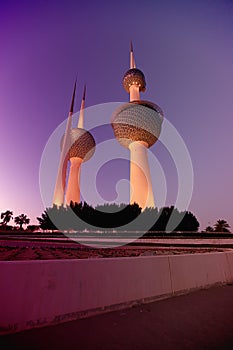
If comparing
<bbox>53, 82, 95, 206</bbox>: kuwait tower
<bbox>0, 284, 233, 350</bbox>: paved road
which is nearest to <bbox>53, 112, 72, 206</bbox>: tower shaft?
<bbox>53, 82, 95, 206</bbox>: kuwait tower

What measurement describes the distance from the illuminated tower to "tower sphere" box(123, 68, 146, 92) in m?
13.9

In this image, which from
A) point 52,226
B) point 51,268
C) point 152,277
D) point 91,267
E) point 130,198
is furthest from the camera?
point 130,198

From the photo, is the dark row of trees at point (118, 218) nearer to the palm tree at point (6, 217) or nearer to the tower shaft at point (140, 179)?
the tower shaft at point (140, 179)

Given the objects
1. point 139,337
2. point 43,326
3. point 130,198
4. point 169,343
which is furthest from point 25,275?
point 130,198

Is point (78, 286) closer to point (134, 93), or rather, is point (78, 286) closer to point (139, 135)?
point (139, 135)

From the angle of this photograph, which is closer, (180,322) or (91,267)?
(180,322)

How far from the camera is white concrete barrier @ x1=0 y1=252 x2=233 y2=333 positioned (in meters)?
3.67

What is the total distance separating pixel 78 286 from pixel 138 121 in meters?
78.0

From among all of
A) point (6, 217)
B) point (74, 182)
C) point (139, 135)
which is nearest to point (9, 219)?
point (6, 217)

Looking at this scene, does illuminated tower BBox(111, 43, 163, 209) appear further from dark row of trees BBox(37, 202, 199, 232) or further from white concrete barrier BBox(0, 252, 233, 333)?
white concrete barrier BBox(0, 252, 233, 333)

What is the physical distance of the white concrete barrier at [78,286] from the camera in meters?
3.67

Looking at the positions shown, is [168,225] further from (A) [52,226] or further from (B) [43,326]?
(B) [43,326]

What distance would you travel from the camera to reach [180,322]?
427 cm

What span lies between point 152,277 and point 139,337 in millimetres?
2025
